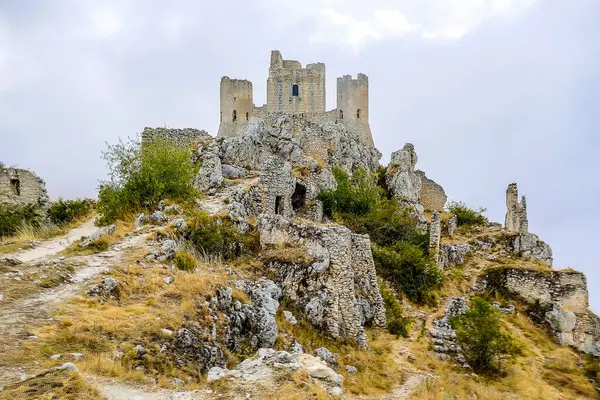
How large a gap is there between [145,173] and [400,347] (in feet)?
34.2

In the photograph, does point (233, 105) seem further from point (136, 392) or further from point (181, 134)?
point (136, 392)

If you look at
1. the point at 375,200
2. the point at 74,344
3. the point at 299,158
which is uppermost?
the point at 299,158

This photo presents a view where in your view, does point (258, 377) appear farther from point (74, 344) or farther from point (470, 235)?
point (470, 235)

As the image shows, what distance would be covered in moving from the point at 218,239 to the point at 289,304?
2.87m

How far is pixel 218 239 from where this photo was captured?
1297 cm

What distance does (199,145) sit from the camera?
89.4 feet

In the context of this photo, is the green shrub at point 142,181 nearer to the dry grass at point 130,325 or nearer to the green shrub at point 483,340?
the dry grass at point 130,325

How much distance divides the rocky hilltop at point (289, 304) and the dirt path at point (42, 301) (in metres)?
0.04

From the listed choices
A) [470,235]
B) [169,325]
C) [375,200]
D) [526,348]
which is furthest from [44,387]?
[470,235]

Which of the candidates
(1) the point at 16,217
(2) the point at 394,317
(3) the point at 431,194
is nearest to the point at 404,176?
(3) the point at 431,194

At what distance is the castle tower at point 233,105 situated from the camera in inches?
1539

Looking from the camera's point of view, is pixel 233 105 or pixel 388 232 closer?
pixel 388 232

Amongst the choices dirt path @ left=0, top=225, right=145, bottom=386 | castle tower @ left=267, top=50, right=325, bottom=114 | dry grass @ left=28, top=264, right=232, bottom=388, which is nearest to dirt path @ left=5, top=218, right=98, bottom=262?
dirt path @ left=0, top=225, right=145, bottom=386

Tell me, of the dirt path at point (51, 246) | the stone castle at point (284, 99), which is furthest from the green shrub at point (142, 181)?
the stone castle at point (284, 99)
